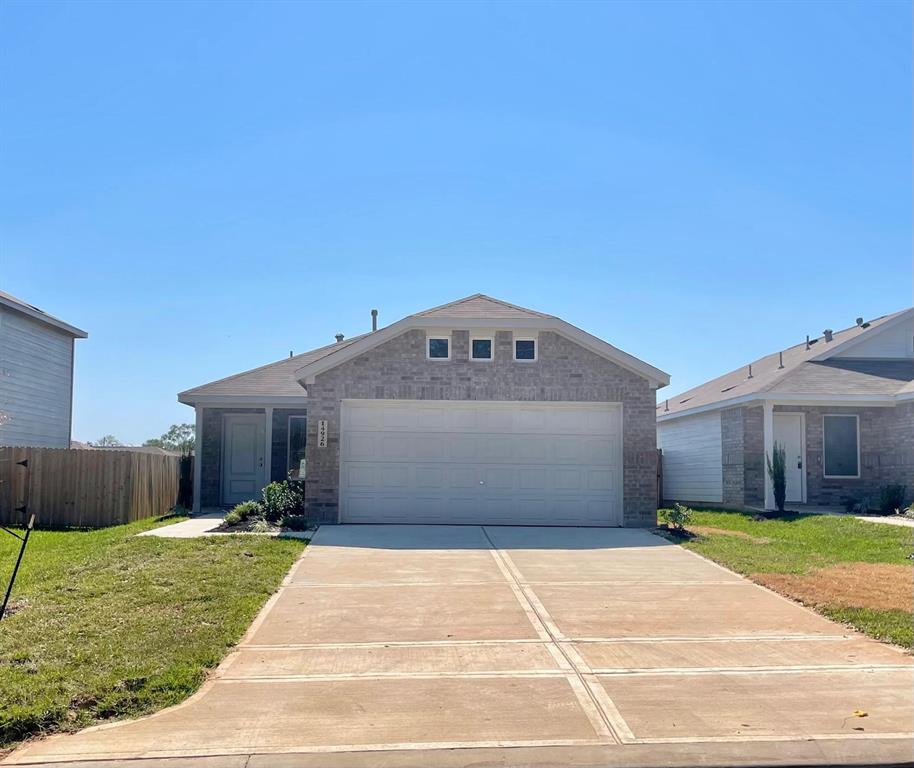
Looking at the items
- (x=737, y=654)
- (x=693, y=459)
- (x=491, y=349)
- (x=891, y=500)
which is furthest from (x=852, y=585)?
(x=693, y=459)

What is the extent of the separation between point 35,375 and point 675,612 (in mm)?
18569

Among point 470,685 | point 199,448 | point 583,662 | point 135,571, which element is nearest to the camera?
point 470,685

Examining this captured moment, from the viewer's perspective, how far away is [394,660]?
23.3ft

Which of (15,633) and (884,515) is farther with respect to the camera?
(884,515)

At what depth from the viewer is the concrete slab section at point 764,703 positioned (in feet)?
18.1

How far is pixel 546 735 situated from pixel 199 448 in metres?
15.3

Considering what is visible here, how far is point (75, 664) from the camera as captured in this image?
661cm

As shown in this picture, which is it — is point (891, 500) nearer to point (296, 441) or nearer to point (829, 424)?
point (829, 424)

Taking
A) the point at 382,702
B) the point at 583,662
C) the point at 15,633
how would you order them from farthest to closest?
the point at 15,633 → the point at 583,662 → the point at 382,702

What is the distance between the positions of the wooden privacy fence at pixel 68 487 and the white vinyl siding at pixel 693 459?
14004 millimetres

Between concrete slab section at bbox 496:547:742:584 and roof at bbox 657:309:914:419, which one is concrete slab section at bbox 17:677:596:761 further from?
roof at bbox 657:309:914:419

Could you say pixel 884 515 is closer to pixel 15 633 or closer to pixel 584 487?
pixel 584 487

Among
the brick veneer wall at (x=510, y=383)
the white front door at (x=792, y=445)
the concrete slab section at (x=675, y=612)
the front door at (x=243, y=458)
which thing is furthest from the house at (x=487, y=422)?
the concrete slab section at (x=675, y=612)

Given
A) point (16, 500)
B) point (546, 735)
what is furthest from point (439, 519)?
point (546, 735)
